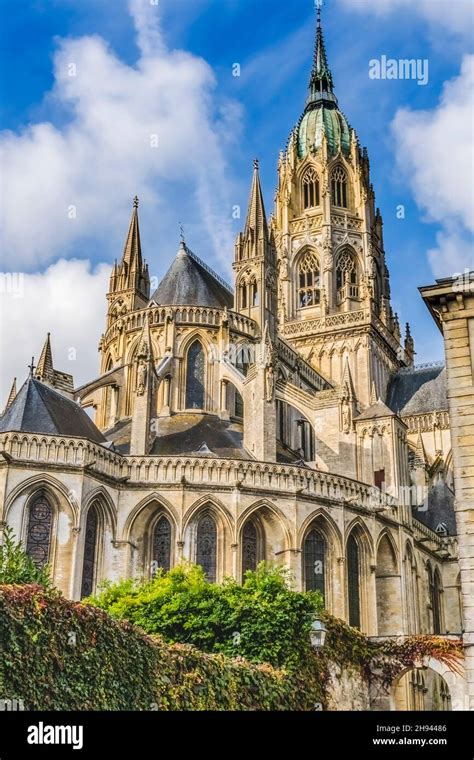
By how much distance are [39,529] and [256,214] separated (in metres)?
20.7

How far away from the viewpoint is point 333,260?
194 ft

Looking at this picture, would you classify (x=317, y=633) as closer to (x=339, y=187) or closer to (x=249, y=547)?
(x=249, y=547)

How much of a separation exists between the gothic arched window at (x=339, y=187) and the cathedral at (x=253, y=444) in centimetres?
135

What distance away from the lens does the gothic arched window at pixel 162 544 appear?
31672 millimetres

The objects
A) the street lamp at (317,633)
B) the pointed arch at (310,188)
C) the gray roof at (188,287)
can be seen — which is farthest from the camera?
the pointed arch at (310,188)

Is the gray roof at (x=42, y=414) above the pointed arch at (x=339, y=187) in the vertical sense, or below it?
below

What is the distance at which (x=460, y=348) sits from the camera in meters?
21.4

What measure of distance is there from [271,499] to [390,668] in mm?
7064

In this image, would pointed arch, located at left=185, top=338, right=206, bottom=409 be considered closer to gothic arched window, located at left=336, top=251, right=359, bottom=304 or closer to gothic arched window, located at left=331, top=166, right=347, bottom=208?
gothic arched window, located at left=336, top=251, right=359, bottom=304

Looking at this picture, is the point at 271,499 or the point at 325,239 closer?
the point at 271,499

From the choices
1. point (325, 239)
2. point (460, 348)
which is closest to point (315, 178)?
point (325, 239)

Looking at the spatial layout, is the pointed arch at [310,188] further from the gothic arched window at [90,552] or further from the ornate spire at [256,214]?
the gothic arched window at [90,552]
